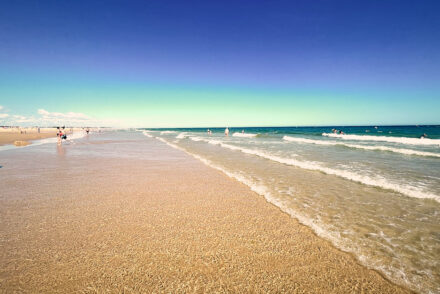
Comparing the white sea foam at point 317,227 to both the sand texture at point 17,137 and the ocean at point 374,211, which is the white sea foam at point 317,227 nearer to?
the ocean at point 374,211

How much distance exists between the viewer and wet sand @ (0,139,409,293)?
3004 mm

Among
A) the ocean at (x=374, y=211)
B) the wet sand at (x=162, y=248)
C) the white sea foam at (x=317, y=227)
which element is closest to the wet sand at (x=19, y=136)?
the wet sand at (x=162, y=248)

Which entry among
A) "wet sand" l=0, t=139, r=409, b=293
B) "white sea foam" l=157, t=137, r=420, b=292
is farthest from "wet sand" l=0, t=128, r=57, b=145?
"white sea foam" l=157, t=137, r=420, b=292

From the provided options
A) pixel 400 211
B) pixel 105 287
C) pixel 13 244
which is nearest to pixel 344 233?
pixel 400 211

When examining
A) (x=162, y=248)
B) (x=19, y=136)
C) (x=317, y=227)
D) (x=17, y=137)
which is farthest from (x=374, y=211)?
(x=19, y=136)

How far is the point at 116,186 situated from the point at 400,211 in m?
9.25

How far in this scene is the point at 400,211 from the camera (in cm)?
585

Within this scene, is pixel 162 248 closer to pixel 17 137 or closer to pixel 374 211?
pixel 374 211

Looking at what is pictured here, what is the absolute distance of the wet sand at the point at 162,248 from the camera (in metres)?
3.00

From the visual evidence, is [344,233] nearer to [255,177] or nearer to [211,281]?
[211,281]

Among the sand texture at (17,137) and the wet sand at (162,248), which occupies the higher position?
the sand texture at (17,137)

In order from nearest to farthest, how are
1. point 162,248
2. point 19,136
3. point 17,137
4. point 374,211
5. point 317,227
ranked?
point 162,248, point 317,227, point 374,211, point 17,137, point 19,136

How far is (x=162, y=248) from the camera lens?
12.5 feet

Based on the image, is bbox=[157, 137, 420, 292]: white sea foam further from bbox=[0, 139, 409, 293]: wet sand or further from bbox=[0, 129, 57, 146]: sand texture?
bbox=[0, 129, 57, 146]: sand texture
